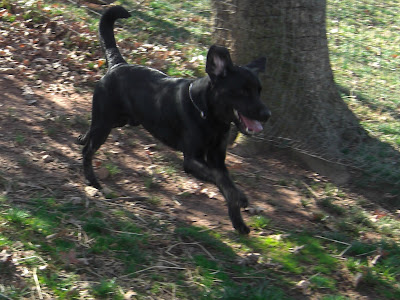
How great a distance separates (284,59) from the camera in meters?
6.36

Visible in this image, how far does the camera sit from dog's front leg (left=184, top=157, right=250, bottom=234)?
4703 mm

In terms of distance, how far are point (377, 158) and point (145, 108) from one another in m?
2.77

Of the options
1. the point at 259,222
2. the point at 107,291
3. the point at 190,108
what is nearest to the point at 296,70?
the point at 190,108

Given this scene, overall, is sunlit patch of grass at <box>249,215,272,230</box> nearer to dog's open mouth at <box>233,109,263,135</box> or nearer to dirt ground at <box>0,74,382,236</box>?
dirt ground at <box>0,74,382,236</box>

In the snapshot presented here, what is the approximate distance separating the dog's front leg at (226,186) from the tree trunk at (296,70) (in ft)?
5.92

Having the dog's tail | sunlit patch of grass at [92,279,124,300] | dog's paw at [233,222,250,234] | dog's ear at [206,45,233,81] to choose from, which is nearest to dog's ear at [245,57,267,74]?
dog's ear at [206,45,233,81]

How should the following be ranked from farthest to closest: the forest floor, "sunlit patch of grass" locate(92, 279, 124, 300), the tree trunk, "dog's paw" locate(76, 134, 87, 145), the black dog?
1. the tree trunk
2. "dog's paw" locate(76, 134, 87, 145)
3. the black dog
4. the forest floor
5. "sunlit patch of grass" locate(92, 279, 124, 300)

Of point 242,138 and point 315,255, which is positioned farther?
point 242,138

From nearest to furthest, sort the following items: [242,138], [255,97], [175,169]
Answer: [255,97] → [175,169] → [242,138]

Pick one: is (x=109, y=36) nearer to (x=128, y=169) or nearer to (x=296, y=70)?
(x=128, y=169)

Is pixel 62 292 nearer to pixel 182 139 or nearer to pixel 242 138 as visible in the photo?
pixel 182 139

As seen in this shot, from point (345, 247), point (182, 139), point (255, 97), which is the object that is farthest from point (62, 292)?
point (345, 247)

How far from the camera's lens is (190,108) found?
4930 mm

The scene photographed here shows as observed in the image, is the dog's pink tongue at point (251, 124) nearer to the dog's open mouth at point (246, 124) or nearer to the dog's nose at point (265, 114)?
the dog's open mouth at point (246, 124)
